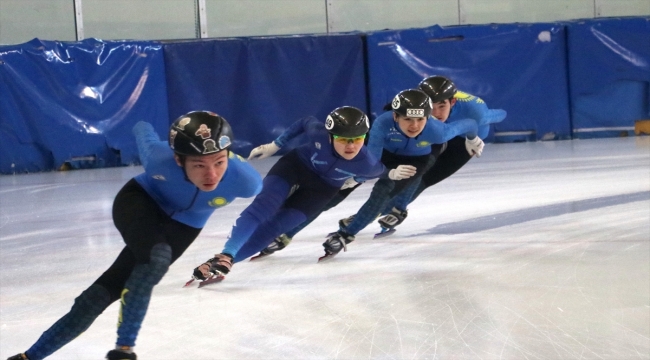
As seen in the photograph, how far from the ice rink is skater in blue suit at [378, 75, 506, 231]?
0.63 ft

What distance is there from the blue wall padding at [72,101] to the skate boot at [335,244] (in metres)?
7.08

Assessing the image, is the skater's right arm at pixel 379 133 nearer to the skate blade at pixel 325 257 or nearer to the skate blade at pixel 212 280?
the skate blade at pixel 325 257

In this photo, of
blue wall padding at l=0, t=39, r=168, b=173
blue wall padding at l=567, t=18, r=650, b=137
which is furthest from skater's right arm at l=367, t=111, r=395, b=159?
blue wall padding at l=567, t=18, r=650, b=137

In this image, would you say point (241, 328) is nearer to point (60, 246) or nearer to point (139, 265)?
point (139, 265)

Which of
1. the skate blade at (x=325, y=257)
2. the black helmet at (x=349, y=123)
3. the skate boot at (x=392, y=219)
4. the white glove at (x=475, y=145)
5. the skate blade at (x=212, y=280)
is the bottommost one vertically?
the skate blade at (x=325, y=257)

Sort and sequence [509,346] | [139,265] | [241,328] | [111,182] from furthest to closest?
1. [111,182]
2. [241,328]
3. [509,346]
4. [139,265]

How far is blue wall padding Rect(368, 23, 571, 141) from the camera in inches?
483

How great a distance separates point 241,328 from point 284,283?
0.77 m

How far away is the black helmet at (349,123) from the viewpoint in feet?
13.4

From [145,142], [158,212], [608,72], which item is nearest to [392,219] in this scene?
[145,142]

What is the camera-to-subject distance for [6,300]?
149 inches

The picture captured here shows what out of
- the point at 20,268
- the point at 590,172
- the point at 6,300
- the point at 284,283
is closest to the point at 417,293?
the point at 284,283

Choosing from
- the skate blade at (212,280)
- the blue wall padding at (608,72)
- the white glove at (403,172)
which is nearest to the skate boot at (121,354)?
the skate blade at (212,280)

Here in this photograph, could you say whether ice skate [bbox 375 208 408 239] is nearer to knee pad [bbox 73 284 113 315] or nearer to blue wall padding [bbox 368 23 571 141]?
knee pad [bbox 73 284 113 315]
